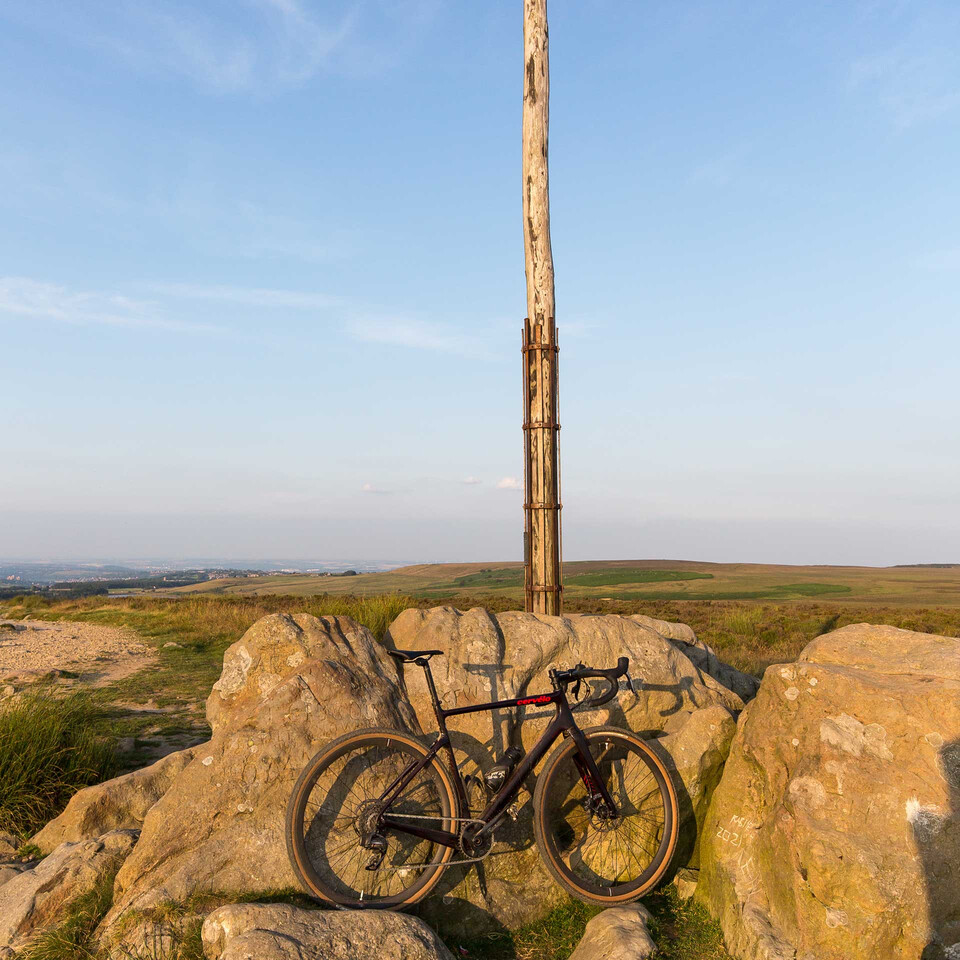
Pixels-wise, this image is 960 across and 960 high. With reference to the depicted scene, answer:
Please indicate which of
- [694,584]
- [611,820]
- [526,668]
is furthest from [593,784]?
[694,584]

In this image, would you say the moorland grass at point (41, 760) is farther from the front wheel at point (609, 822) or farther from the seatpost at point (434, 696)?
the front wheel at point (609, 822)

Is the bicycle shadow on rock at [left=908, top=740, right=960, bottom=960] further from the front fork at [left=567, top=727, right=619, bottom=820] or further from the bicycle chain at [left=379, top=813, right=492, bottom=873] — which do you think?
the bicycle chain at [left=379, top=813, right=492, bottom=873]

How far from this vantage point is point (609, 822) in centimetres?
619

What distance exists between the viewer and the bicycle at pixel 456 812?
565 centimetres

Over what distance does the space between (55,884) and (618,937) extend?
4407mm

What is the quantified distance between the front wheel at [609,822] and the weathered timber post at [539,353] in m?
3.74

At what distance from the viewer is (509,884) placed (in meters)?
6.12

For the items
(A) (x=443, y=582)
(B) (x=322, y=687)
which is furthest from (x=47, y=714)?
(A) (x=443, y=582)

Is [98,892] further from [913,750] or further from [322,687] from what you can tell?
[913,750]

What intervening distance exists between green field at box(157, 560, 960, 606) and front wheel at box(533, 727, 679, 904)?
44.5m

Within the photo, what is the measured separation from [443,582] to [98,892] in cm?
9272

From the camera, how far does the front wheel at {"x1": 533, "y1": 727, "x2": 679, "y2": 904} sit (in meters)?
5.93

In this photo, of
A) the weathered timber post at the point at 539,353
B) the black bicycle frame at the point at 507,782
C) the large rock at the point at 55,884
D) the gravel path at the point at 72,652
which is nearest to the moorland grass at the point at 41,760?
the large rock at the point at 55,884

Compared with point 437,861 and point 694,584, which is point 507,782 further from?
point 694,584
